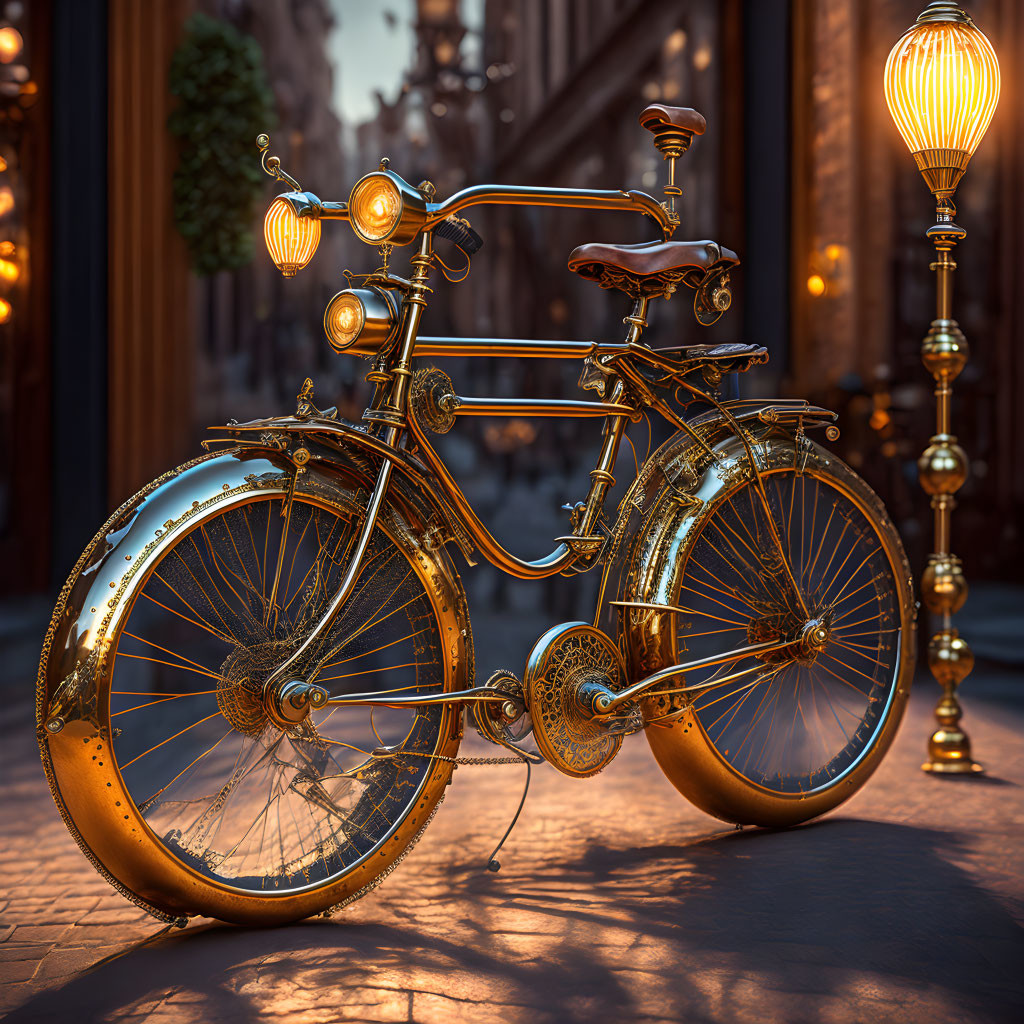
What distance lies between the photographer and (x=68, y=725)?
6.82 ft

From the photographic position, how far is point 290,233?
255cm

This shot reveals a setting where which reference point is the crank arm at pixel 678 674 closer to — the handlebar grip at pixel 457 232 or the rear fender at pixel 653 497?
the rear fender at pixel 653 497

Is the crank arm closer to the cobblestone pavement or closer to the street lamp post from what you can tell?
the cobblestone pavement

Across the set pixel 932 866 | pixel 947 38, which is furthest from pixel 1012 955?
pixel 947 38

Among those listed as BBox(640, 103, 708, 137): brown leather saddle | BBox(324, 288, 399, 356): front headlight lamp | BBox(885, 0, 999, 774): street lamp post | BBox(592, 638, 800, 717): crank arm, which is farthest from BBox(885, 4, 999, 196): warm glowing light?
BBox(324, 288, 399, 356): front headlight lamp

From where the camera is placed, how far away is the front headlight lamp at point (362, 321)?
2.41 metres

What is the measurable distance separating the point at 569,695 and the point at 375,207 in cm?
117

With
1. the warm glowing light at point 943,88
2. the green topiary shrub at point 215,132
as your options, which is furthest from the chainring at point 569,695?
the green topiary shrub at point 215,132

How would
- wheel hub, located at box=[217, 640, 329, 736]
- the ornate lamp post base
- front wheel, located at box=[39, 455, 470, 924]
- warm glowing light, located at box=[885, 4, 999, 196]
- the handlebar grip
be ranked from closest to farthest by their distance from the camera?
front wheel, located at box=[39, 455, 470, 924] < wheel hub, located at box=[217, 640, 329, 736] < the handlebar grip < warm glowing light, located at box=[885, 4, 999, 196] < the ornate lamp post base

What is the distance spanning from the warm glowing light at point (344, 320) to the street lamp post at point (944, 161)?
2026mm

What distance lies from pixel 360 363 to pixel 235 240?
104 centimetres

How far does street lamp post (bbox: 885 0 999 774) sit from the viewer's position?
3428 millimetres

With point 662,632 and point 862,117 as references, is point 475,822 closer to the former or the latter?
point 662,632

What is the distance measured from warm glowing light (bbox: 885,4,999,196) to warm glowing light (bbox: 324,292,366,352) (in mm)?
1989
